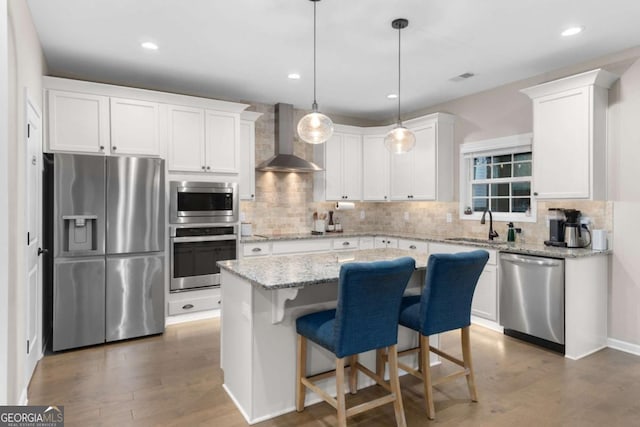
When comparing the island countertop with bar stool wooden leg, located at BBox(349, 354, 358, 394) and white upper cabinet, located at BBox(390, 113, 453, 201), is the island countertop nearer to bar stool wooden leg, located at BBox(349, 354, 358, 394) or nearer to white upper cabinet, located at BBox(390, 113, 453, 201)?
bar stool wooden leg, located at BBox(349, 354, 358, 394)

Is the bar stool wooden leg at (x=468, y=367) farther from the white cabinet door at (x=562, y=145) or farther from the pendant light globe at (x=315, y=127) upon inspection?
the white cabinet door at (x=562, y=145)

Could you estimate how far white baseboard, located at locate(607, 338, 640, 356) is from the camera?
3.49 meters

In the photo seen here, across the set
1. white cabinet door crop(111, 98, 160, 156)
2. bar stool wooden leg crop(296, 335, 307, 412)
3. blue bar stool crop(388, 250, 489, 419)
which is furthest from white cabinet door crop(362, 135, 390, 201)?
bar stool wooden leg crop(296, 335, 307, 412)

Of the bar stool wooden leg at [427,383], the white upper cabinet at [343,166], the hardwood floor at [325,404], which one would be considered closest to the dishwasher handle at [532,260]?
the hardwood floor at [325,404]

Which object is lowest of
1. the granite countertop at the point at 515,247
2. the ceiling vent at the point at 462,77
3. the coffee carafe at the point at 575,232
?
the granite countertop at the point at 515,247

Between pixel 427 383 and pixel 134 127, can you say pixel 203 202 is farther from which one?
pixel 427 383

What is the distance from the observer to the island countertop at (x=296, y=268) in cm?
219

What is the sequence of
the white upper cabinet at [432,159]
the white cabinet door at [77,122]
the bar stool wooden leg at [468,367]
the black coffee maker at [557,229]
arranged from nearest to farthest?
the bar stool wooden leg at [468,367] < the white cabinet door at [77,122] < the black coffee maker at [557,229] < the white upper cabinet at [432,159]

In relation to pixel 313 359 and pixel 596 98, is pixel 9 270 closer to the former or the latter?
pixel 313 359

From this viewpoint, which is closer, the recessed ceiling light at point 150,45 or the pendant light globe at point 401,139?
the pendant light globe at point 401,139

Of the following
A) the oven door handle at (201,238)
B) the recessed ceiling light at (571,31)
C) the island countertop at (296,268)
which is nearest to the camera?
the island countertop at (296,268)

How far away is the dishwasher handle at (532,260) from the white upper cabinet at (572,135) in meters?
0.66

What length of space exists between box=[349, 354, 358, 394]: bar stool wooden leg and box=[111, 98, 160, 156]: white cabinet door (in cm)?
295

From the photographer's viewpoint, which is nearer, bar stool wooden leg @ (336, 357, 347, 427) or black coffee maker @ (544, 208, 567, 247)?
bar stool wooden leg @ (336, 357, 347, 427)
